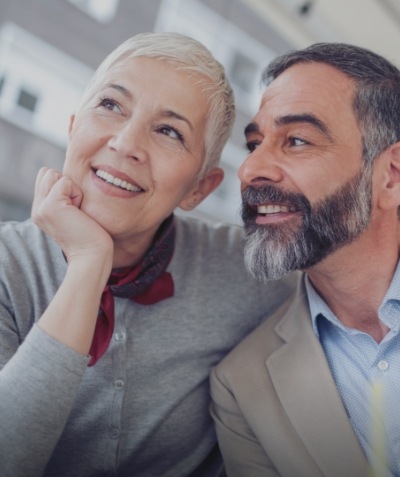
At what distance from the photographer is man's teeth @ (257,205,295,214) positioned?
Answer: 1337 millimetres

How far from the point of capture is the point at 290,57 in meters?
1.49

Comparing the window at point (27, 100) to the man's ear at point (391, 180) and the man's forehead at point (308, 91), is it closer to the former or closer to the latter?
the man's forehead at point (308, 91)

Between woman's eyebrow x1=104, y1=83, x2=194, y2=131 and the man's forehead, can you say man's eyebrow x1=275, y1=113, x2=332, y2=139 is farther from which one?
woman's eyebrow x1=104, y1=83, x2=194, y2=131

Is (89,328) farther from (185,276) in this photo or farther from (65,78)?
(65,78)

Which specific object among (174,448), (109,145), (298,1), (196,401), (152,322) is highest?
(298,1)

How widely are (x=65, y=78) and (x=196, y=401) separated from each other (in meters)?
2.20

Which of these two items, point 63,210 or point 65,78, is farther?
point 65,78

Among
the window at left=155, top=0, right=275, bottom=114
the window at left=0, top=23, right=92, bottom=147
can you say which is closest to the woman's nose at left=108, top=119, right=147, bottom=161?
the window at left=0, top=23, right=92, bottom=147

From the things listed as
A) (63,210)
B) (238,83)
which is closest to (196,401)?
(63,210)

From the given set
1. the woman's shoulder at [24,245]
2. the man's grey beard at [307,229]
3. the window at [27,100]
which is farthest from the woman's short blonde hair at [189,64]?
the window at [27,100]

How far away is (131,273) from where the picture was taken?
1.36 meters

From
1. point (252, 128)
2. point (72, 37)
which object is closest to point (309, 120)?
point (252, 128)

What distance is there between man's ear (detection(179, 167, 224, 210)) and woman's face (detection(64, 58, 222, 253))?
155mm

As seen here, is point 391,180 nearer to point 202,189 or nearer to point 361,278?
point 361,278
